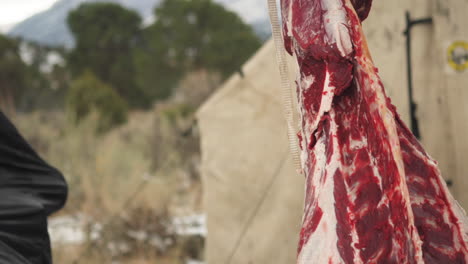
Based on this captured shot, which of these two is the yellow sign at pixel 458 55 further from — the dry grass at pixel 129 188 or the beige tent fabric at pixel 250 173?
the dry grass at pixel 129 188

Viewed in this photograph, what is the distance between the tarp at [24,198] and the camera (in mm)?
2029

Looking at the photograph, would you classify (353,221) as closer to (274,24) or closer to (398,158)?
(398,158)

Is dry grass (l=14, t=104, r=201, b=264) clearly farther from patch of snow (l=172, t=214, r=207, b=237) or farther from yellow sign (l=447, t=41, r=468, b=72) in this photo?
yellow sign (l=447, t=41, r=468, b=72)

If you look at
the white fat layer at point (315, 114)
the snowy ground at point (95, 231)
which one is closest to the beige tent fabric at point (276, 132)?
the white fat layer at point (315, 114)

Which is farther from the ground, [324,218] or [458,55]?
[458,55]

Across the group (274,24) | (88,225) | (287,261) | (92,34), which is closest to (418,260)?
(274,24)

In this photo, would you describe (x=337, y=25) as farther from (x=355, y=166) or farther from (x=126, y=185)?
(x=126, y=185)

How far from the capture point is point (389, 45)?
2.46 meters

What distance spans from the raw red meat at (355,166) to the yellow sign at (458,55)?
0.99 meters

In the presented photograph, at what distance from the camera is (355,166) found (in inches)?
50.7

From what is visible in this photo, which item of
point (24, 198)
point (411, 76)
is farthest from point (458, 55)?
point (24, 198)

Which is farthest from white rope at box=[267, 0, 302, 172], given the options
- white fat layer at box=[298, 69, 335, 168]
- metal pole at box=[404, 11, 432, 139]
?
metal pole at box=[404, 11, 432, 139]

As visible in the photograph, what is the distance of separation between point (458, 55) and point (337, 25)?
47.0 inches

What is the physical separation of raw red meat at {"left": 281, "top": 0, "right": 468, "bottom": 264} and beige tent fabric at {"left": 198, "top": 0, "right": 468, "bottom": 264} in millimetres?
1020
